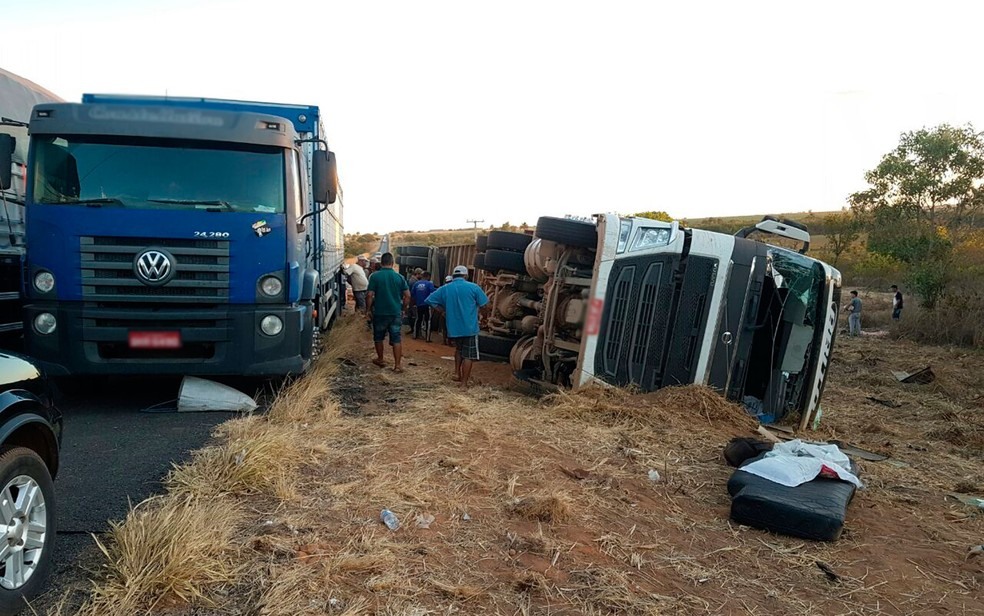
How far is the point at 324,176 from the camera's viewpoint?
692 cm

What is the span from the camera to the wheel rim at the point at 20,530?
9.00ft

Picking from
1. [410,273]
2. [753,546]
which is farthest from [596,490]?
[410,273]

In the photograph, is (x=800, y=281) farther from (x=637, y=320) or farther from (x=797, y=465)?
(x=797, y=465)

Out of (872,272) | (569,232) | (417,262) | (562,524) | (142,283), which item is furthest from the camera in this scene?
(872,272)

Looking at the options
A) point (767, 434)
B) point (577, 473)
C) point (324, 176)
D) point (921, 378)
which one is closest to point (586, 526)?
point (577, 473)

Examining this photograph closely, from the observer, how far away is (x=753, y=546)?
407 cm

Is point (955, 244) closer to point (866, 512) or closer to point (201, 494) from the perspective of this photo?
point (866, 512)

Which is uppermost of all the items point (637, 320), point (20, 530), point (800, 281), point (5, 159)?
point (5, 159)

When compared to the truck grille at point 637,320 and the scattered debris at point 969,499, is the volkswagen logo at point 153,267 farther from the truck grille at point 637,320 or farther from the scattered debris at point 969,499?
the scattered debris at point 969,499

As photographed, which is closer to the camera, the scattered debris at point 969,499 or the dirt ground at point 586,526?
the dirt ground at point 586,526

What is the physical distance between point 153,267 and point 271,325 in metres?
1.08

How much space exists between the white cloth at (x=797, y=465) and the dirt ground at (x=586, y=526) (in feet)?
0.92

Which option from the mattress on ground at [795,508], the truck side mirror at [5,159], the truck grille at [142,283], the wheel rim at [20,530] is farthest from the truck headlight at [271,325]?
the mattress on ground at [795,508]

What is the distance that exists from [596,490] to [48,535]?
123 inches
